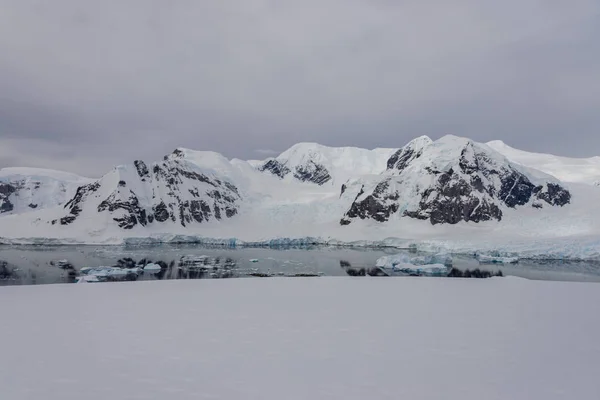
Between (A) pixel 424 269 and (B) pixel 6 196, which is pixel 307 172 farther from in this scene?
(A) pixel 424 269

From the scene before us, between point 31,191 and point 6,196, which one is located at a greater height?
point 31,191

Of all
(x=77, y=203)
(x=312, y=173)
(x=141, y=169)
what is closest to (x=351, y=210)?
(x=141, y=169)

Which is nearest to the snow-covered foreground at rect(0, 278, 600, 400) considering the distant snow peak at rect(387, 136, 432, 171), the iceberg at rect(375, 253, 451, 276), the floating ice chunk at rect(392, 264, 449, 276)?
the floating ice chunk at rect(392, 264, 449, 276)

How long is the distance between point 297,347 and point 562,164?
535ft

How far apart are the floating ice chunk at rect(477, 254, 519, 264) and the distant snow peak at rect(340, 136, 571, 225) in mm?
43569

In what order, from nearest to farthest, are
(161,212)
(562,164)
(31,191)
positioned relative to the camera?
(161,212), (562,164), (31,191)

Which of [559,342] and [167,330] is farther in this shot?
[167,330]

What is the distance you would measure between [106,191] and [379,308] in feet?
358

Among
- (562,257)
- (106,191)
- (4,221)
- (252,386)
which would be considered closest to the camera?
(252,386)

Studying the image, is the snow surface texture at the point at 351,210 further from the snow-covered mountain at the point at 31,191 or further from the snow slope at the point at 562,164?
the snow-covered mountain at the point at 31,191

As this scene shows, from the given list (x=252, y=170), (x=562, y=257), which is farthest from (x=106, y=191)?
(x=562, y=257)

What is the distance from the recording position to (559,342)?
11.6 meters

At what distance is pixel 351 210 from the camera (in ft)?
353

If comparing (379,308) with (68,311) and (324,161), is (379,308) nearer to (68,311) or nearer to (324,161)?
(68,311)
